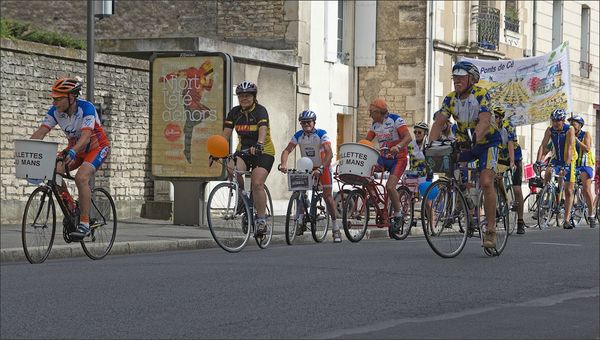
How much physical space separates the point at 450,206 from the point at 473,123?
813 mm

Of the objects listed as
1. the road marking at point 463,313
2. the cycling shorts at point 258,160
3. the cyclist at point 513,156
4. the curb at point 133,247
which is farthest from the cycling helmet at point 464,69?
the curb at point 133,247

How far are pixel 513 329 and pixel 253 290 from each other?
2334 mm

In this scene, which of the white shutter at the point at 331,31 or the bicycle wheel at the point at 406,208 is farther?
the white shutter at the point at 331,31

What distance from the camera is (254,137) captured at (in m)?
14.0

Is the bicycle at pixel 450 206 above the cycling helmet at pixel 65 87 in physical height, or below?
below

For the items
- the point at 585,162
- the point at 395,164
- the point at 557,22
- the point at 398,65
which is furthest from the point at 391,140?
the point at 557,22

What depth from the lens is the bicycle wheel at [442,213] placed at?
12148mm

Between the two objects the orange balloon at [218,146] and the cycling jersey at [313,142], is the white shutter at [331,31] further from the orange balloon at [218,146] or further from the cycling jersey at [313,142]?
the orange balloon at [218,146]

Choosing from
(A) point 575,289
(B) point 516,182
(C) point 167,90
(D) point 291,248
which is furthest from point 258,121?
(C) point 167,90

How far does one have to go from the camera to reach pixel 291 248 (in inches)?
622

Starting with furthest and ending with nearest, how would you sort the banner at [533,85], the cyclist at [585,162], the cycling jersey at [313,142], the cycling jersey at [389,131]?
the banner at [533,85] → the cyclist at [585,162] → the cycling jersey at [389,131] → the cycling jersey at [313,142]

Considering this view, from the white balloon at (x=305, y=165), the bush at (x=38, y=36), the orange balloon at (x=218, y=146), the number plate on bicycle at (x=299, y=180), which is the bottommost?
the number plate on bicycle at (x=299, y=180)

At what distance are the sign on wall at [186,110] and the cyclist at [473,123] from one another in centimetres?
910

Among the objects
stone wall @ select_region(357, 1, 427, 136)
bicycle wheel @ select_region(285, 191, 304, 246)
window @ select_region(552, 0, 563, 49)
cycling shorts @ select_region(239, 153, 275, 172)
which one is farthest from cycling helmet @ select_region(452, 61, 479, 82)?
window @ select_region(552, 0, 563, 49)
